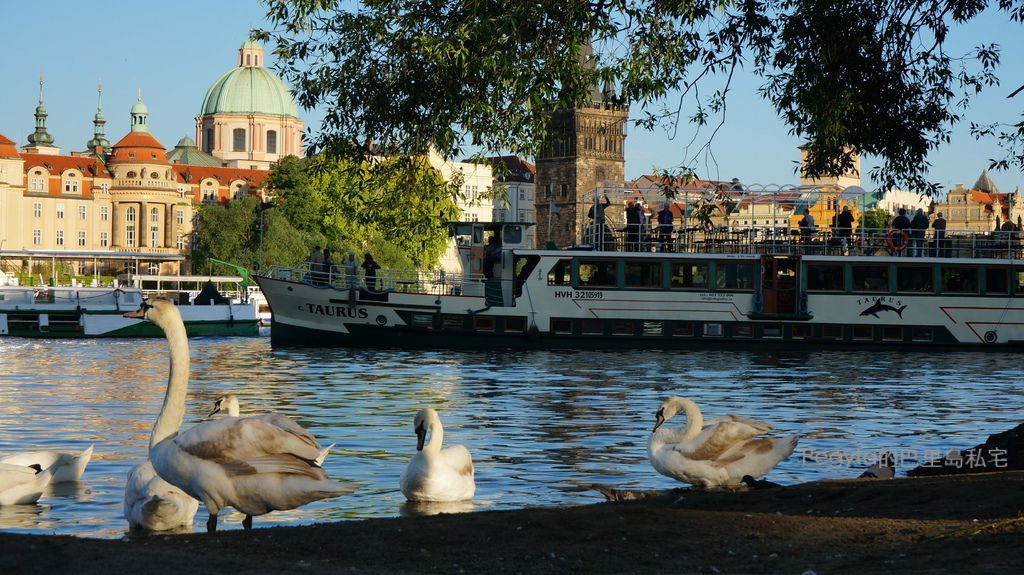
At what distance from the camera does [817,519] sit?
30.6ft

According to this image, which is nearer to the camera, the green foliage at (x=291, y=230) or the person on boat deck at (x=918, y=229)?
the person on boat deck at (x=918, y=229)

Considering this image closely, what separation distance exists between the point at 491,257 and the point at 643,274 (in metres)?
4.90

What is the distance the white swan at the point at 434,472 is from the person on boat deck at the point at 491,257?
1266 inches

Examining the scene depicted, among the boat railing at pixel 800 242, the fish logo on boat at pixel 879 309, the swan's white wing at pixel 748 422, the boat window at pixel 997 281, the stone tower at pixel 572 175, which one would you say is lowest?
the swan's white wing at pixel 748 422

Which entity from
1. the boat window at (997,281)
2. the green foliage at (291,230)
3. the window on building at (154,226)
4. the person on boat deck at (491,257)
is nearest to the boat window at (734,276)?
the person on boat deck at (491,257)

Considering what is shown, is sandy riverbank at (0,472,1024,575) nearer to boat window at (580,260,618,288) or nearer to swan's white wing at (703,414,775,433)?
swan's white wing at (703,414,775,433)

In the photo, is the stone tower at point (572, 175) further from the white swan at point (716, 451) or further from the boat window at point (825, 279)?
the white swan at point (716, 451)

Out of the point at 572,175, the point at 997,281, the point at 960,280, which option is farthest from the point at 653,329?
the point at 572,175

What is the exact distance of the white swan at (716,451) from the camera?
39.0 ft

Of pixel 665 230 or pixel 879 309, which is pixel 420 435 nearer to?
pixel 665 230

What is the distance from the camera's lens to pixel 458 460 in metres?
12.3

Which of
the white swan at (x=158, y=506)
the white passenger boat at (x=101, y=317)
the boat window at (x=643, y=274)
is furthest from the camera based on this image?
the white passenger boat at (x=101, y=317)

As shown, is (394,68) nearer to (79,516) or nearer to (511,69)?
(511,69)

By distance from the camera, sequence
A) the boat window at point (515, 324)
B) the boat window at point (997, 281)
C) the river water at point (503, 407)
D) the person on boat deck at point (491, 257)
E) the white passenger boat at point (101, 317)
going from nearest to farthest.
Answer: the river water at point (503, 407), the boat window at point (515, 324), the boat window at point (997, 281), the person on boat deck at point (491, 257), the white passenger boat at point (101, 317)
